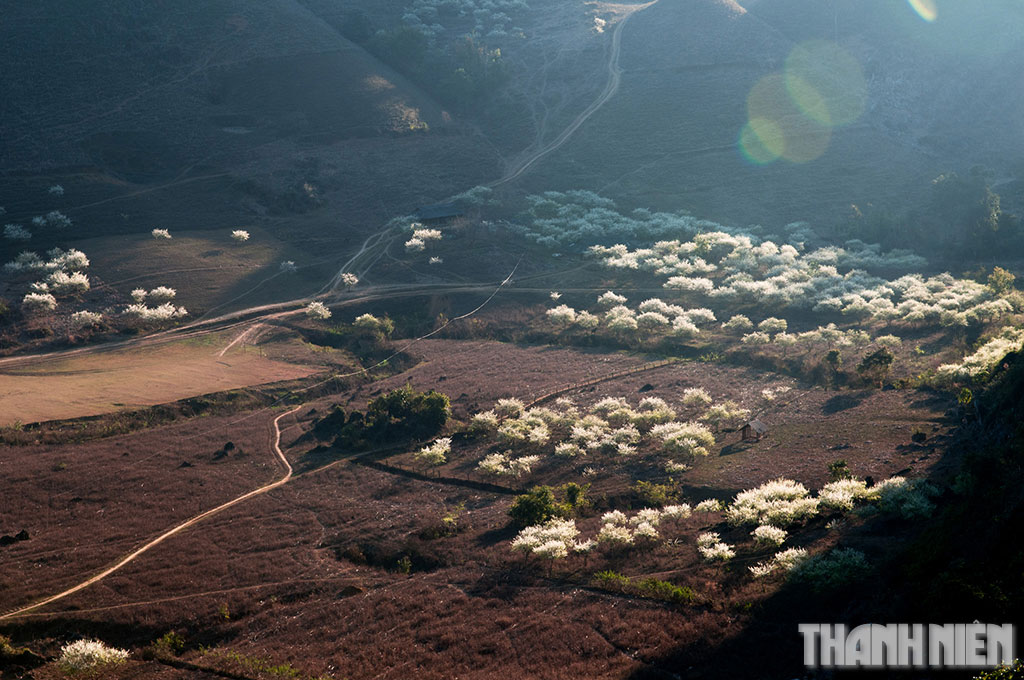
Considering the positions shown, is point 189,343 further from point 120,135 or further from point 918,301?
point 918,301

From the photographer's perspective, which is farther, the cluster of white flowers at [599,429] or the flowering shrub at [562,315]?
the flowering shrub at [562,315]

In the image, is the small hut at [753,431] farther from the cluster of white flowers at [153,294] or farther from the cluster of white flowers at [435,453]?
the cluster of white flowers at [153,294]

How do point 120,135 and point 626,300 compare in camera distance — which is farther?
point 120,135

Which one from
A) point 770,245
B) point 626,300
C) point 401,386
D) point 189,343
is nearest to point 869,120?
point 770,245

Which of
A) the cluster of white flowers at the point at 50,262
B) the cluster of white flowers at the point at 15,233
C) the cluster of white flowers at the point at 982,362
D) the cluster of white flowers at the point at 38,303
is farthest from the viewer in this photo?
the cluster of white flowers at the point at 15,233

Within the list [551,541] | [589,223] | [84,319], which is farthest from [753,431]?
[84,319]

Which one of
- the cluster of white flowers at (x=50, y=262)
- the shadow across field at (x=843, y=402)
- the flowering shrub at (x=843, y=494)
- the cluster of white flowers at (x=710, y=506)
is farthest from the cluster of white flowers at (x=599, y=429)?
the cluster of white flowers at (x=50, y=262)
